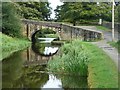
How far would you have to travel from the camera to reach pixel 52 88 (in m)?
17.2

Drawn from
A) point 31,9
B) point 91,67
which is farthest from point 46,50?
point 91,67

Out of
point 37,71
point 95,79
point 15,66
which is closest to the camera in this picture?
point 95,79

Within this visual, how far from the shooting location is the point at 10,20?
44.6 m

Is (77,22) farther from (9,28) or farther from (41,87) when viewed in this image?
(41,87)

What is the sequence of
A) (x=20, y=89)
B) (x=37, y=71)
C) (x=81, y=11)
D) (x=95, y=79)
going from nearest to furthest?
(x=95, y=79) → (x=20, y=89) → (x=37, y=71) → (x=81, y=11)

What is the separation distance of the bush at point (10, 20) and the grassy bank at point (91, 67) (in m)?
21.1

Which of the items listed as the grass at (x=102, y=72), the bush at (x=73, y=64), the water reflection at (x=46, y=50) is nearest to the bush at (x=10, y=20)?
the water reflection at (x=46, y=50)

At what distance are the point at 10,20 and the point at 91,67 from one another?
28.8 meters

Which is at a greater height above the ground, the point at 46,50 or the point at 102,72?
the point at 102,72

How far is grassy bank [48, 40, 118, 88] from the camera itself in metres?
14.1

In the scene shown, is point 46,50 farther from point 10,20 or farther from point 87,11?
point 87,11

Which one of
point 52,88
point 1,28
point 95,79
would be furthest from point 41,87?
point 1,28

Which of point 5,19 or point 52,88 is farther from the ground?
point 5,19

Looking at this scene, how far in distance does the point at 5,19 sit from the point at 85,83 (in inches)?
1117
